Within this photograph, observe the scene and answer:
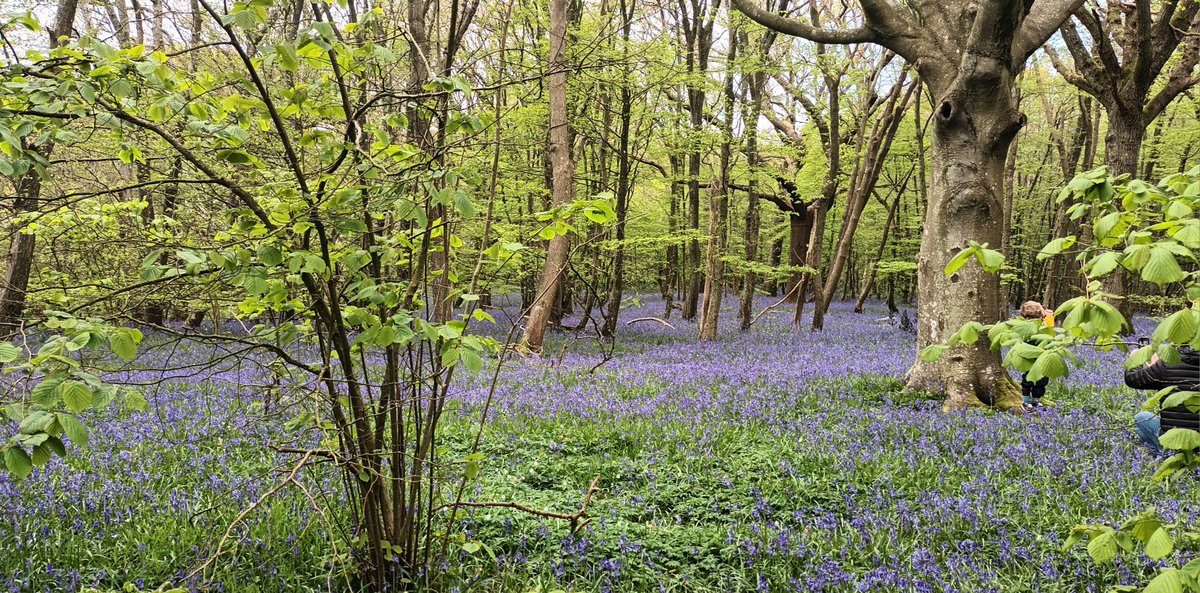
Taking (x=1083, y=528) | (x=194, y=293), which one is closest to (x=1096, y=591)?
(x=1083, y=528)

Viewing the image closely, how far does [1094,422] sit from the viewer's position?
6465 mm

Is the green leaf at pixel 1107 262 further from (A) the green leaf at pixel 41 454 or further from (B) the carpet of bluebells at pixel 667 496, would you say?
(A) the green leaf at pixel 41 454

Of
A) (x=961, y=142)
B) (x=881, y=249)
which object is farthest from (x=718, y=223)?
(x=881, y=249)

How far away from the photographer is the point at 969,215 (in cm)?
698

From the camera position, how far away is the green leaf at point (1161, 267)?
1.41 meters

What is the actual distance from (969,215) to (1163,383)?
269 cm

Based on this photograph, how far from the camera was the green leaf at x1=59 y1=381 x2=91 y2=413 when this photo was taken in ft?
4.62

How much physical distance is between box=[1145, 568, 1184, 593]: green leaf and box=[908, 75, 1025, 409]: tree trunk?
5996mm

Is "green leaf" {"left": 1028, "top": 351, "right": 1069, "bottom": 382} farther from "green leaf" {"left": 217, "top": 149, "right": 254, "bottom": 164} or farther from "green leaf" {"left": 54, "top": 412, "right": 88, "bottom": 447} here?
"green leaf" {"left": 217, "top": 149, "right": 254, "bottom": 164}

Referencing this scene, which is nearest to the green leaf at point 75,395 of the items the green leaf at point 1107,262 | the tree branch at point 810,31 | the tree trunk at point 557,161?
the green leaf at point 1107,262

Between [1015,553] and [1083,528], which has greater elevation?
[1083,528]

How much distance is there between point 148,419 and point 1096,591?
7.96 meters

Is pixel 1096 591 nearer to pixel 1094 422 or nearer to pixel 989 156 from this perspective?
pixel 1094 422

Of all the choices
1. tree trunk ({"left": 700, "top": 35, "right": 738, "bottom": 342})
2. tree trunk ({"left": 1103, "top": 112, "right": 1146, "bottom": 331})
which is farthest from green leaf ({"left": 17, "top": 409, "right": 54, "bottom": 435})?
tree trunk ({"left": 1103, "top": 112, "right": 1146, "bottom": 331})
